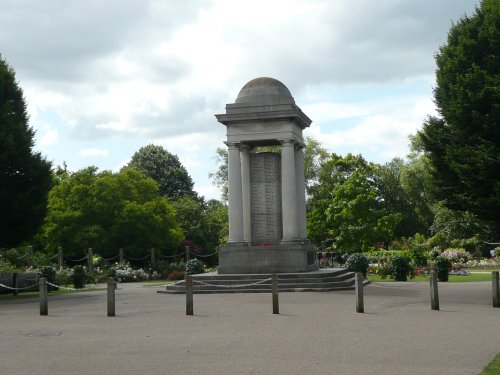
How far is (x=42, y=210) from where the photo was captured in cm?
2873

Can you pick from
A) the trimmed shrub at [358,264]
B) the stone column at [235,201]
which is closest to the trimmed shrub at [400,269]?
the trimmed shrub at [358,264]

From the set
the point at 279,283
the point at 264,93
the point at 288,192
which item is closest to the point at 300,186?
the point at 288,192

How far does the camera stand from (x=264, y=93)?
29359 mm

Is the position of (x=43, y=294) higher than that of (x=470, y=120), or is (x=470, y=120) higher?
(x=470, y=120)

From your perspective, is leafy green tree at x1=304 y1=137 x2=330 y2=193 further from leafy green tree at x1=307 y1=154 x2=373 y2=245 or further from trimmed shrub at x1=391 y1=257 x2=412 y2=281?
trimmed shrub at x1=391 y1=257 x2=412 y2=281

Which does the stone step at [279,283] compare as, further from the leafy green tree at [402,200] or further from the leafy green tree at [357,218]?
the leafy green tree at [402,200]

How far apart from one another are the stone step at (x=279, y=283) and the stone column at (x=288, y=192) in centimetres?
252

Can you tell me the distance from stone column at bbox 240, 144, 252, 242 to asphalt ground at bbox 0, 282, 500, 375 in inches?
329

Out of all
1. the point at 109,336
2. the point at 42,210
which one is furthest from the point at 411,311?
the point at 42,210

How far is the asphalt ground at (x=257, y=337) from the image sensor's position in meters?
9.88

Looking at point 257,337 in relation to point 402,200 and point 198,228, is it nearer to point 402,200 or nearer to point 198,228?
point 198,228

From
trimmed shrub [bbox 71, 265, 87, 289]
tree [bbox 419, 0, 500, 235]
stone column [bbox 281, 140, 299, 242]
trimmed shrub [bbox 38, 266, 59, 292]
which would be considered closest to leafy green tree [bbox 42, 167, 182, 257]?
trimmed shrub [bbox 71, 265, 87, 289]

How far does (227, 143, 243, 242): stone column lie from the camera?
28203 millimetres

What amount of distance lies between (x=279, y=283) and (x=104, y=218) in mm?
21417
